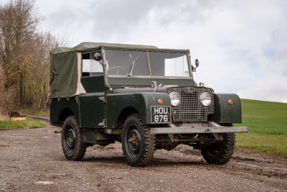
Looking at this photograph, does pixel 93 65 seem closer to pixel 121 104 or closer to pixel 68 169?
pixel 121 104

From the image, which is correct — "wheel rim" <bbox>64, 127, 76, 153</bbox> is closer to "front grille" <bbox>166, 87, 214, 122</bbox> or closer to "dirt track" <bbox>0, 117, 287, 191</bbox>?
"dirt track" <bbox>0, 117, 287, 191</bbox>

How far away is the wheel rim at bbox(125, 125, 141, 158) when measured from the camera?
346 inches

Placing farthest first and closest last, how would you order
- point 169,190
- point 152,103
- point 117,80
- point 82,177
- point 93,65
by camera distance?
point 93,65, point 117,80, point 152,103, point 82,177, point 169,190

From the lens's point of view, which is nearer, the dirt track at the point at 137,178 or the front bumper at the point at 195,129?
the dirt track at the point at 137,178

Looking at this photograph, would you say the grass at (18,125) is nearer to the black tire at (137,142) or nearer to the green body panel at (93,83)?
the green body panel at (93,83)

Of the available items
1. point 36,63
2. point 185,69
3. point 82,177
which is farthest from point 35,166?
point 36,63

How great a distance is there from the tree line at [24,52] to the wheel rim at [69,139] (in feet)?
95.5

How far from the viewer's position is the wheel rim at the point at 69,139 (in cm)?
1139

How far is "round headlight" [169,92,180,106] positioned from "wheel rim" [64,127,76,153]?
346 cm

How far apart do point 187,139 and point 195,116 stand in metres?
0.57

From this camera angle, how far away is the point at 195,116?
927cm

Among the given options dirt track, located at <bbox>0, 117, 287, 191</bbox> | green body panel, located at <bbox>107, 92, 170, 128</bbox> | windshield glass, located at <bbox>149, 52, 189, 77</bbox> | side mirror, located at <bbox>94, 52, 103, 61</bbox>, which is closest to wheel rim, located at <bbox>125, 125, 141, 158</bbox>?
dirt track, located at <bbox>0, 117, 287, 191</bbox>

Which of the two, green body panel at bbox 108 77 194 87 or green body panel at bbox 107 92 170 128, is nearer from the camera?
green body panel at bbox 107 92 170 128

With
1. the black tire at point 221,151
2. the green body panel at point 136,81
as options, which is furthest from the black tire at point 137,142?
the black tire at point 221,151
